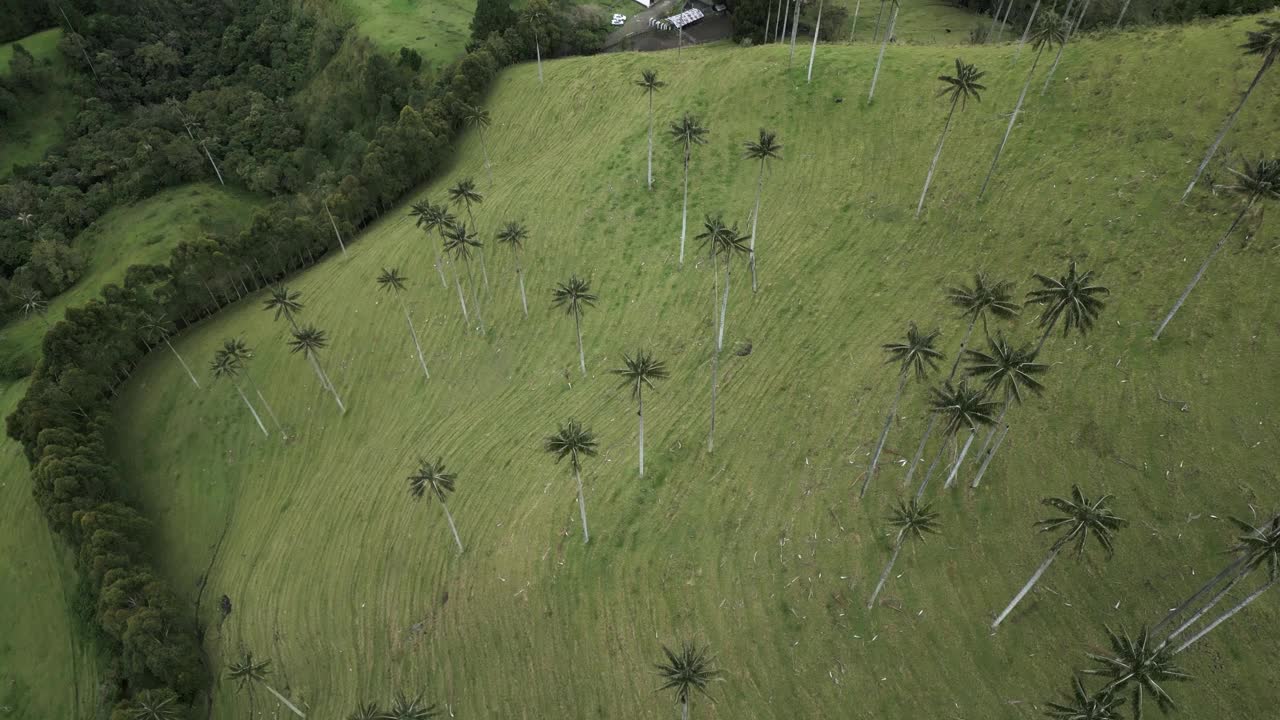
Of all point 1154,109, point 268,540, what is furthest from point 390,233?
point 1154,109

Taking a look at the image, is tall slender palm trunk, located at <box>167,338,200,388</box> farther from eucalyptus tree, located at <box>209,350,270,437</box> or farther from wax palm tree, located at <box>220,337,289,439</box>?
wax palm tree, located at <box>220,337,289,439</box>

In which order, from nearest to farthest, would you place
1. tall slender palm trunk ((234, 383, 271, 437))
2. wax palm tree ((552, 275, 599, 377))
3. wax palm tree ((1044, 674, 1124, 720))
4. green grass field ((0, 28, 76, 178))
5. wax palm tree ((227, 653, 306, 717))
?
1. wax palm tree ((1044, 674, 1124, 720))
2. wax palm tree ((227, 653, 306, 717))
3. wax palm tree ((552, 275, 599, 377))
4. tall slender palm trunk ((234, 383, 271, 437))
5. green grass field ((0, 28, 76, 178))

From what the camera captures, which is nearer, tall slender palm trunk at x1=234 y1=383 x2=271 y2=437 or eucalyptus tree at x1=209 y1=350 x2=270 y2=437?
eucalyptus tree at x1=209 y1=350 x2=270 y2=437

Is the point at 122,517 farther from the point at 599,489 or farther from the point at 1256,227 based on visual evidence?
the point at 1256,227

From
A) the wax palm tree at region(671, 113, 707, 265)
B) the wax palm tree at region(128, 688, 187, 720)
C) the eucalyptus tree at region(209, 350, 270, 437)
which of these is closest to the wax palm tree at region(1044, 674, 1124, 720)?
the wax palm tree at region(671, 113, 707, 265)

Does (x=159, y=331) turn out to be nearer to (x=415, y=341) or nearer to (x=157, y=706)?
(x=415, y=341)
